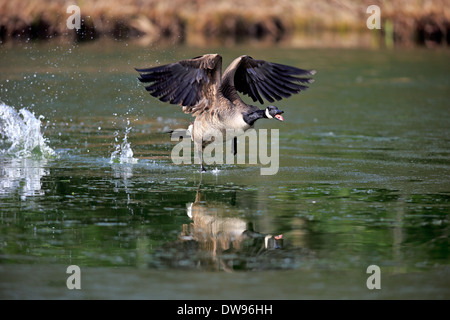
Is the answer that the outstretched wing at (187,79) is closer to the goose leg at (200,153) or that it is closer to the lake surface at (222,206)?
the goose leg at (200,153)

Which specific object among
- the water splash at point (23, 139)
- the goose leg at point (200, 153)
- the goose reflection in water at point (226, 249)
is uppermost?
the water splash at point (23, 139)

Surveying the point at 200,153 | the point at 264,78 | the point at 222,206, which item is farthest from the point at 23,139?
the point at 222,206

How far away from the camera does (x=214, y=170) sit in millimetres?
8688

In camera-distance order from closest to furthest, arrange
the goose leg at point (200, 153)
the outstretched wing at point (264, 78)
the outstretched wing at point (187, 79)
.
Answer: the outstretched wing at point (187, 79) → the goose leg at point (200, 153) → the outstretched wing at point (264, 78)

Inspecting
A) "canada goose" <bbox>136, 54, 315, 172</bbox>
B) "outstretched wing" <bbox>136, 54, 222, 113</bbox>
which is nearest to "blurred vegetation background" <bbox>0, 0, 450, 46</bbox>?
"canada goose" <bbox>136, 54, 315, 172</bbox>

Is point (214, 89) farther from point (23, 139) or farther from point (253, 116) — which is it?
point (23, 139)

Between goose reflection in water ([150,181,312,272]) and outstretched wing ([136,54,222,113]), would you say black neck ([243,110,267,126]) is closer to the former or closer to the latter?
outstretched wing ([136,54,222,113])

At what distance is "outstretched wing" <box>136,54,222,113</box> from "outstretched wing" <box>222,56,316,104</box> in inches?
15.6

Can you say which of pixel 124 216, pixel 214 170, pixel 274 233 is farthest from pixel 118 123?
pixel 274 233

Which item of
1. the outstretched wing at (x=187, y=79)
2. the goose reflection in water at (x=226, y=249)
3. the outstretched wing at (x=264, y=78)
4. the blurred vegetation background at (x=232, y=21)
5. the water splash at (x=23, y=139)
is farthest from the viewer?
the blurred vegetation background at (x=232, y=21)

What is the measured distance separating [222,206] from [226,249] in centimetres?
134

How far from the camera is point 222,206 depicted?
696 cm

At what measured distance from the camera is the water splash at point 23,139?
370 inches

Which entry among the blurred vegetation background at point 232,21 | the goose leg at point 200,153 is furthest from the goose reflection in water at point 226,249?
the blurred vegetation background at point 232,21
